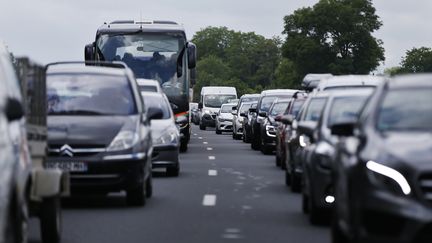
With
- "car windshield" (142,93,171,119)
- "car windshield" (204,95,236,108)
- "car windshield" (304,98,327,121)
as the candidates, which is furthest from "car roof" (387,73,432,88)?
"car windshield" (204,95,236,108)

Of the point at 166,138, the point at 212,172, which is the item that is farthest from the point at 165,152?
the point at 212,172

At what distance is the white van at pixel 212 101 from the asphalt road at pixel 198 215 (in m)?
49.0

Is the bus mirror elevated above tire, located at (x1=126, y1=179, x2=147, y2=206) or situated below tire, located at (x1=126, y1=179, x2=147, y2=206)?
above

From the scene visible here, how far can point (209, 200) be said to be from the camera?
18172mm

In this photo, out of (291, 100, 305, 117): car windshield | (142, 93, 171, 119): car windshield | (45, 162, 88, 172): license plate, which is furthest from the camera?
(291, 100, 305, 117): car windshield

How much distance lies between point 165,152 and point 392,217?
13593 millimetres

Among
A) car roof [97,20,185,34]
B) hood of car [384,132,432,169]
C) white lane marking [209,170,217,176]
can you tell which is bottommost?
white lane marking [209,170,217,176]

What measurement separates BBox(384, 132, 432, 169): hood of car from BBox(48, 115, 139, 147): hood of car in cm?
691

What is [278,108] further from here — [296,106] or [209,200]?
[209,200]

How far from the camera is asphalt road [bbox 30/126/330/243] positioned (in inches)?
528

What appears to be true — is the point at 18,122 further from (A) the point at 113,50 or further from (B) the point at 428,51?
(B) the point at 428,51

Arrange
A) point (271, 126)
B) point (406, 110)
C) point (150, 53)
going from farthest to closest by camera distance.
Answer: point (150, 53) → point (271, 126) → point (406, 110)

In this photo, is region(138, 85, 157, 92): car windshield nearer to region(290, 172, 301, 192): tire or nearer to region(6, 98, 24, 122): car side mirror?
region(290, 172, 301, 192): tire

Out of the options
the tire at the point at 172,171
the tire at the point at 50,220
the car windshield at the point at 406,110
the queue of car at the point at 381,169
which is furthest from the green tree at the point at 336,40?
the car windshield at the point at 406,110
